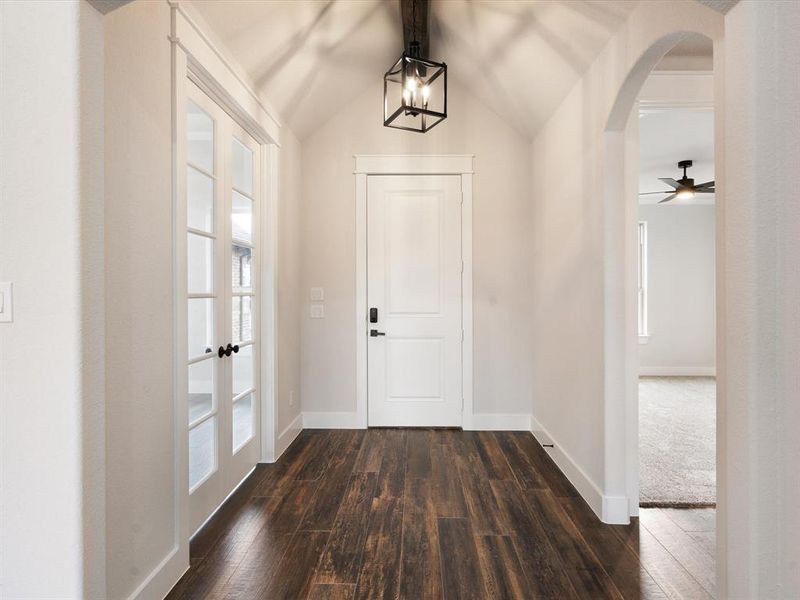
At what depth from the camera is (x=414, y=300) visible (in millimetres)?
3963

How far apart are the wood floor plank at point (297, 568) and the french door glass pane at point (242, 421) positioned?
0.84 metres

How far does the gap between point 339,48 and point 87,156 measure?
7.94 feet

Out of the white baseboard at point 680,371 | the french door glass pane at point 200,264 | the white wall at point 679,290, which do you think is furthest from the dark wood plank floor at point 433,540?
the white wall at point 679,290

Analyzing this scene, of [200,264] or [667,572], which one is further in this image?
[200,264]

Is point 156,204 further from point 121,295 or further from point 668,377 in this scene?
point 668,377

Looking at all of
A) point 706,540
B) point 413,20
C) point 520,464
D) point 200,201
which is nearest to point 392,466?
point 520,464

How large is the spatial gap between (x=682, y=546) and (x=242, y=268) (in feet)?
9.41

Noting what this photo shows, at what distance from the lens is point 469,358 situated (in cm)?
391

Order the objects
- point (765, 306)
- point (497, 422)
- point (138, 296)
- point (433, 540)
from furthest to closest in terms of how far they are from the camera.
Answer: point (497, 422) < point (433, 540) < point (138, 296) < point (765, 306)

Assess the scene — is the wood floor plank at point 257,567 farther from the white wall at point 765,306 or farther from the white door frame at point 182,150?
the white wall at point 765,306

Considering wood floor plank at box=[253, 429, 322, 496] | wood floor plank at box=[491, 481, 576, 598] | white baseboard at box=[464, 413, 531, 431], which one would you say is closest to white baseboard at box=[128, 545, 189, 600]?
wood floor plank at box=[253, 429, 322, 496]

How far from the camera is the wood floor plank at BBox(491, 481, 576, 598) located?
1805 mm

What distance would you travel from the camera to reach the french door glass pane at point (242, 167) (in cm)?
281

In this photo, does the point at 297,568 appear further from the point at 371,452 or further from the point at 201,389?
the point at 371,452
